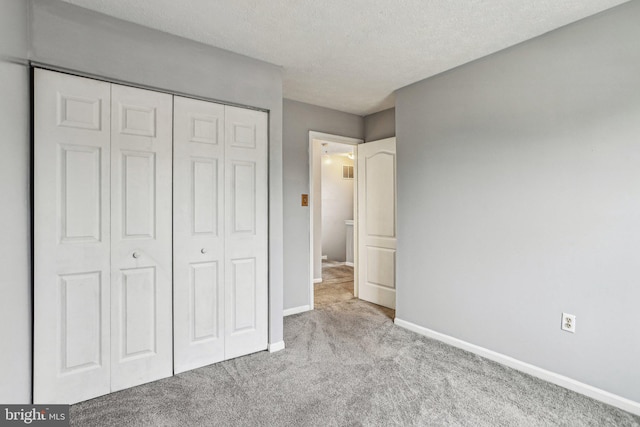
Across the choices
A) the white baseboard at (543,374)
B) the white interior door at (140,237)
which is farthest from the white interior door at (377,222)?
the white interior door at (140,237)

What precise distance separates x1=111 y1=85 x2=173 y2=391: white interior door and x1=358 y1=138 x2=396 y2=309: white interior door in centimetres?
249

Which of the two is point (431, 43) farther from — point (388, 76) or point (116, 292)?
point (116, 292)

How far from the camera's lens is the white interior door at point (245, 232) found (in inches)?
100

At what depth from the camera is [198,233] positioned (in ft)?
7.90

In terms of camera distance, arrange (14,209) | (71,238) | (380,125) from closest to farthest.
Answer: (14,209) → (71,238) → (380,125)

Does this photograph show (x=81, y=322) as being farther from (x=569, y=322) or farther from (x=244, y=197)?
(x=569, y=322)

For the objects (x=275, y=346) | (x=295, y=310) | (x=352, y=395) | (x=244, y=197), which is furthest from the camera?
(x=295, y=310)

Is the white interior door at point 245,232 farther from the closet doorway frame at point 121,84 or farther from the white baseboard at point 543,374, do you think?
the white baseboard at point 543,374

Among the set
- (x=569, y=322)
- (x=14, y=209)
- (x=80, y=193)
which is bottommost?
(x=569, y=322)

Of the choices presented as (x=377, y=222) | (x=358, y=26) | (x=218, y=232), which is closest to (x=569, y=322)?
(x=377, y=222)

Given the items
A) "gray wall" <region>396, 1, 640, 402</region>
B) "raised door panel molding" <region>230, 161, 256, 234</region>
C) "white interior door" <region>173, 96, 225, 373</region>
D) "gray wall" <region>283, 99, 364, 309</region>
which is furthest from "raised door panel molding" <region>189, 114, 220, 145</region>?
"gray wall" <region>396, 1, 640, 402</region>

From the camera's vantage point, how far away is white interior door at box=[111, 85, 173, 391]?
2090 mm

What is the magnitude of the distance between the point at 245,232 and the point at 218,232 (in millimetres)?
224

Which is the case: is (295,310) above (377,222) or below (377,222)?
below
